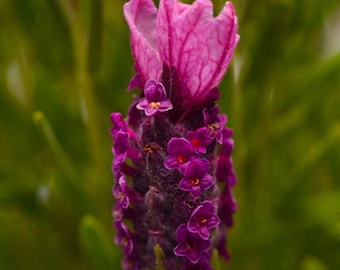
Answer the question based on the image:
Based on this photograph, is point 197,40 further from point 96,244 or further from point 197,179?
point 96,244

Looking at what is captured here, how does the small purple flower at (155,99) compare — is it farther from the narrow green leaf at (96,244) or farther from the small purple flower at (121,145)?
the narrow green leaf at (96,244)

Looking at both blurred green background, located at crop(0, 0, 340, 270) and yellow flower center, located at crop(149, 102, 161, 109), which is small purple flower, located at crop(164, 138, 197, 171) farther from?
→ blurred green background, located at crop(0, 0, 340, 270)

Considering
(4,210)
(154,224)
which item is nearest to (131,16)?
(154,224)

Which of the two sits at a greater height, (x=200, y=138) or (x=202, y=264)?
(x=200, y=138)

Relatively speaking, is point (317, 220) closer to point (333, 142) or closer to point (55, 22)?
point (333, 142)

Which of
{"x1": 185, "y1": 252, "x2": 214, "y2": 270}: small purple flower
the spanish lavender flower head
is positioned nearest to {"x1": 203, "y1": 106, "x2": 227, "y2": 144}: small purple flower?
the spanish lavender flower head

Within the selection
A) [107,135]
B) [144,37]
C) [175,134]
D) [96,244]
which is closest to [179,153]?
[175,134]

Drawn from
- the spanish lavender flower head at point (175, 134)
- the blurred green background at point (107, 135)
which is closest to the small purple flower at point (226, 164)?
the spanish lavender flower head at point (175, 134)
